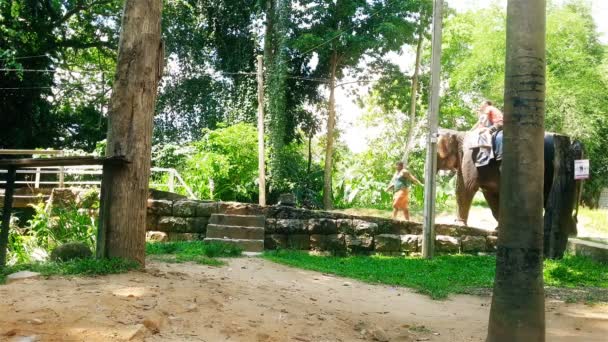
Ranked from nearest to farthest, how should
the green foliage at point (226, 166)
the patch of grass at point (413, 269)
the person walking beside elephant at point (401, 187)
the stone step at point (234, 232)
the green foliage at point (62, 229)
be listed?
1. the patch of grass at point (413, 269)
2. the green foliage at point (62, 229)
3. the stone step at point (234, 232)
4. the person walking beside elephant at point (401, 187)
5. the green foliage at point (226, 166)

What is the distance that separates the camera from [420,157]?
27.4m

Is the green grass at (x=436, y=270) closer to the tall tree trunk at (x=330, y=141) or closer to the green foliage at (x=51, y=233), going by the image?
the green foliage at (x=51, y=233)

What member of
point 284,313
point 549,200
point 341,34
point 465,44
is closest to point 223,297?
point 284,313

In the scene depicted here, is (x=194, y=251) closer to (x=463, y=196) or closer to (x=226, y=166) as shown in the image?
(x=463, y=196)

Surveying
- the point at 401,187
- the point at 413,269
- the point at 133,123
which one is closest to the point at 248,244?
the point at 413,269

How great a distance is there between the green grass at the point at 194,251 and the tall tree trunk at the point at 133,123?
1778 mm

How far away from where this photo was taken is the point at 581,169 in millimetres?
9984

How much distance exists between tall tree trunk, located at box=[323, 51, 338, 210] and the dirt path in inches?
474

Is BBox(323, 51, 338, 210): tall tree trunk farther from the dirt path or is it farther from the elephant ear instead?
the dirt path

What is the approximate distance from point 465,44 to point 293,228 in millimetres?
21647

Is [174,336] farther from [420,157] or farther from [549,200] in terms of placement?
[420,157]

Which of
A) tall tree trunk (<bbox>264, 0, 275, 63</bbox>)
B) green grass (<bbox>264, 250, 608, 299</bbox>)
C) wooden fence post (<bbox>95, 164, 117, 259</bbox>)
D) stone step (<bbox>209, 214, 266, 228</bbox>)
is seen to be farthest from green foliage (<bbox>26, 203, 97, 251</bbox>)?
tall tree trunk (<bbox>264, 0, 275, 63</bbox>)

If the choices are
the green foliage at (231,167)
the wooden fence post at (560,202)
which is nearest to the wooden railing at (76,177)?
the green foliage at (231,167)

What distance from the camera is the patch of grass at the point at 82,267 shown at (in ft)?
17.6
